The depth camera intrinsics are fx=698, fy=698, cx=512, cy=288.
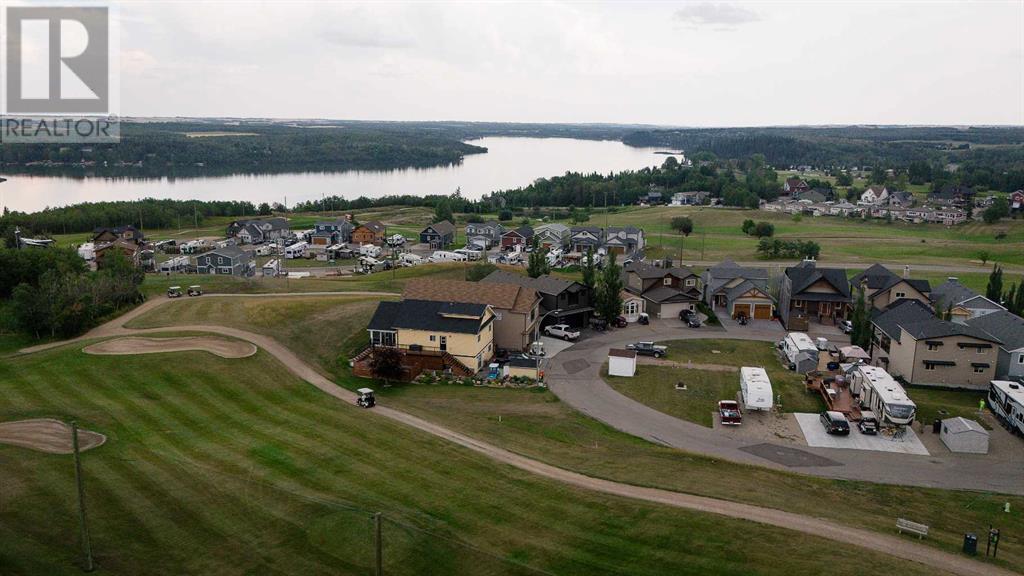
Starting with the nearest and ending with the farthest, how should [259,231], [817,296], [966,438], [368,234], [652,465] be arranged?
[652,465] → [966,438] → [817,296] → [259,231] → [368,234]

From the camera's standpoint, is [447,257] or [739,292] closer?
[739,292]

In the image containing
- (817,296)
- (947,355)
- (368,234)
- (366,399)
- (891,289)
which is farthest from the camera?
(368,234)

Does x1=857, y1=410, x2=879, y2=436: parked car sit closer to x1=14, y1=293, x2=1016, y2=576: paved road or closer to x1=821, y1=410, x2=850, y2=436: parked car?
x1=821, y1=410, x2=850, y2=436: parked car

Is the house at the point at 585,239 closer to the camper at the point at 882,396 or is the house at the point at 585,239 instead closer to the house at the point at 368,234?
the house at the point at 368,234

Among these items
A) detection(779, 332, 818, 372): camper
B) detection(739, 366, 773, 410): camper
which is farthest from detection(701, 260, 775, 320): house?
detection(739, 366, 773, 410): camper

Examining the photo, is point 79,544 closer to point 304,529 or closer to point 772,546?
point 304,529

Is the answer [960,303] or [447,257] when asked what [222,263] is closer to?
[447,257]

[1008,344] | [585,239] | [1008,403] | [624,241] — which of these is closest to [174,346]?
[1008,403]
